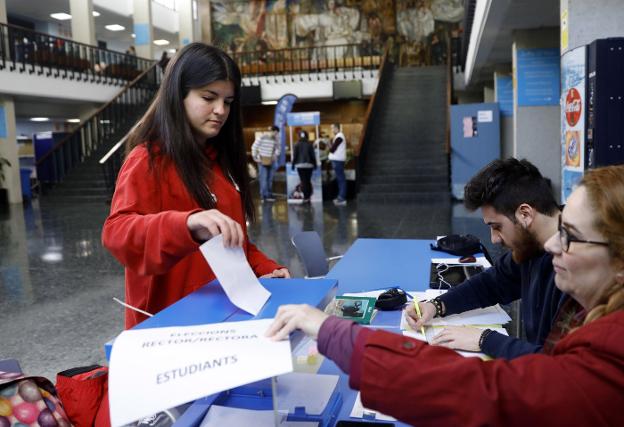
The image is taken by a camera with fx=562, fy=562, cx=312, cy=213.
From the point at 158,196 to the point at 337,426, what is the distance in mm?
690

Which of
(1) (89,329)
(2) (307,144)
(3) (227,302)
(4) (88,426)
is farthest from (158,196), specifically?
(2) (307,144)

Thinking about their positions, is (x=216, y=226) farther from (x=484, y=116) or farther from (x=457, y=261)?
(x=484, y=116)

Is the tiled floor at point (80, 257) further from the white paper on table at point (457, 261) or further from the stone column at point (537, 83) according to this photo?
the white paper on table at point (457, 261)

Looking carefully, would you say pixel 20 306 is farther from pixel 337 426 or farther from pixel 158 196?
pixel 337 426

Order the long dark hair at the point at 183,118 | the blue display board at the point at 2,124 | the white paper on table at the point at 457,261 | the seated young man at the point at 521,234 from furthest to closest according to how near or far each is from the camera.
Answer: the blue display board at the point at 2,124, the white paper on table at the point at 457,261, the seated young man at the point at 521,234, the long dark hair at the point at 183,118

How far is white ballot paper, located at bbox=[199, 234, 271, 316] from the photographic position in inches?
42.6

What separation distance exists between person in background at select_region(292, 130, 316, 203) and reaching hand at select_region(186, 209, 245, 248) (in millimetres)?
9878

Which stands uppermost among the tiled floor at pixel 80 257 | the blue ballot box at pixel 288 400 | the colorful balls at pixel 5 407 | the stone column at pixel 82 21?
the stone column at pixel 82 21

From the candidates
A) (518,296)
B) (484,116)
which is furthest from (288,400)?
(484,116)

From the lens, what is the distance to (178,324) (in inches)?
40.0

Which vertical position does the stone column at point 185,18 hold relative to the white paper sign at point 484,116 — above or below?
above

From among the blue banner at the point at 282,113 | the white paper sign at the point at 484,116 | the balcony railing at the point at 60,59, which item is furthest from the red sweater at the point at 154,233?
the balcony railing at the point at 60,59

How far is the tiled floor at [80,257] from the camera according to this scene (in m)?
3.59

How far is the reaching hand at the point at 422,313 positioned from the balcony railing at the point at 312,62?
15732 mm
